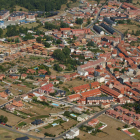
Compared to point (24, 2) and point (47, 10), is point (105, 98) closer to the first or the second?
point (47, 10)

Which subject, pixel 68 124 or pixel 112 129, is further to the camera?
pixel 68 124

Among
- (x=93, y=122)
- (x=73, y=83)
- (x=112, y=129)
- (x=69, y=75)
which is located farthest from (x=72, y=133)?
(x=69, y=75)

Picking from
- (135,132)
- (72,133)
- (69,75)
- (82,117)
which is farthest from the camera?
(69,75)

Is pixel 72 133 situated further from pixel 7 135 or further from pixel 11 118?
pixel 11 118

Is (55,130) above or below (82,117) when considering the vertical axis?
below

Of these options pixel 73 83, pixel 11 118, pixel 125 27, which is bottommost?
pixel 11 118

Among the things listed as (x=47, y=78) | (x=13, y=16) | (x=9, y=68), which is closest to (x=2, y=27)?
(x=13, y=16)
